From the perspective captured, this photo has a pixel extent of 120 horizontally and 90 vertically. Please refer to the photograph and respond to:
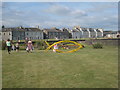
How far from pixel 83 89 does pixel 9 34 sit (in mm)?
77500

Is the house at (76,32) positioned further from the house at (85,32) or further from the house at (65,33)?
the house at (65,33)

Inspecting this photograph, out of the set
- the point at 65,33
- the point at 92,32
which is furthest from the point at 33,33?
the point at 92,32

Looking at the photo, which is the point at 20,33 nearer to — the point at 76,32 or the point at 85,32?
the point at 76,32

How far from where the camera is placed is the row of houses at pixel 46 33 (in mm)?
78875

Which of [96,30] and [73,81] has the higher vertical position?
[96,30]

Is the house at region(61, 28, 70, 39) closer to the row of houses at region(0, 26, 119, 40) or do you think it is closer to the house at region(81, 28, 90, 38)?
the row of houses at region(0, 26, 119, 40)

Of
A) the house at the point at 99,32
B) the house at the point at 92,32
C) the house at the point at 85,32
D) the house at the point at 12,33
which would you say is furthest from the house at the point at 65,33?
the house at the point at 99,32

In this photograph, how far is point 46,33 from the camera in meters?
96.5

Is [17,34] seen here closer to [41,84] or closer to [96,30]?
[96,30]

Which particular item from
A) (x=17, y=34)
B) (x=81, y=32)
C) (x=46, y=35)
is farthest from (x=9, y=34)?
(x=81, y=32)

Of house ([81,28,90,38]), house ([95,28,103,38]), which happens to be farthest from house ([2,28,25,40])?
house ([95,28,103,38])

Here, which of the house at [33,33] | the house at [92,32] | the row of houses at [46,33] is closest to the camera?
the row of houses at [46,33]

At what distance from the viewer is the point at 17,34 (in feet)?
272

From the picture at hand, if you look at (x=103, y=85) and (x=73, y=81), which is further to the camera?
(x=73, y=81)
